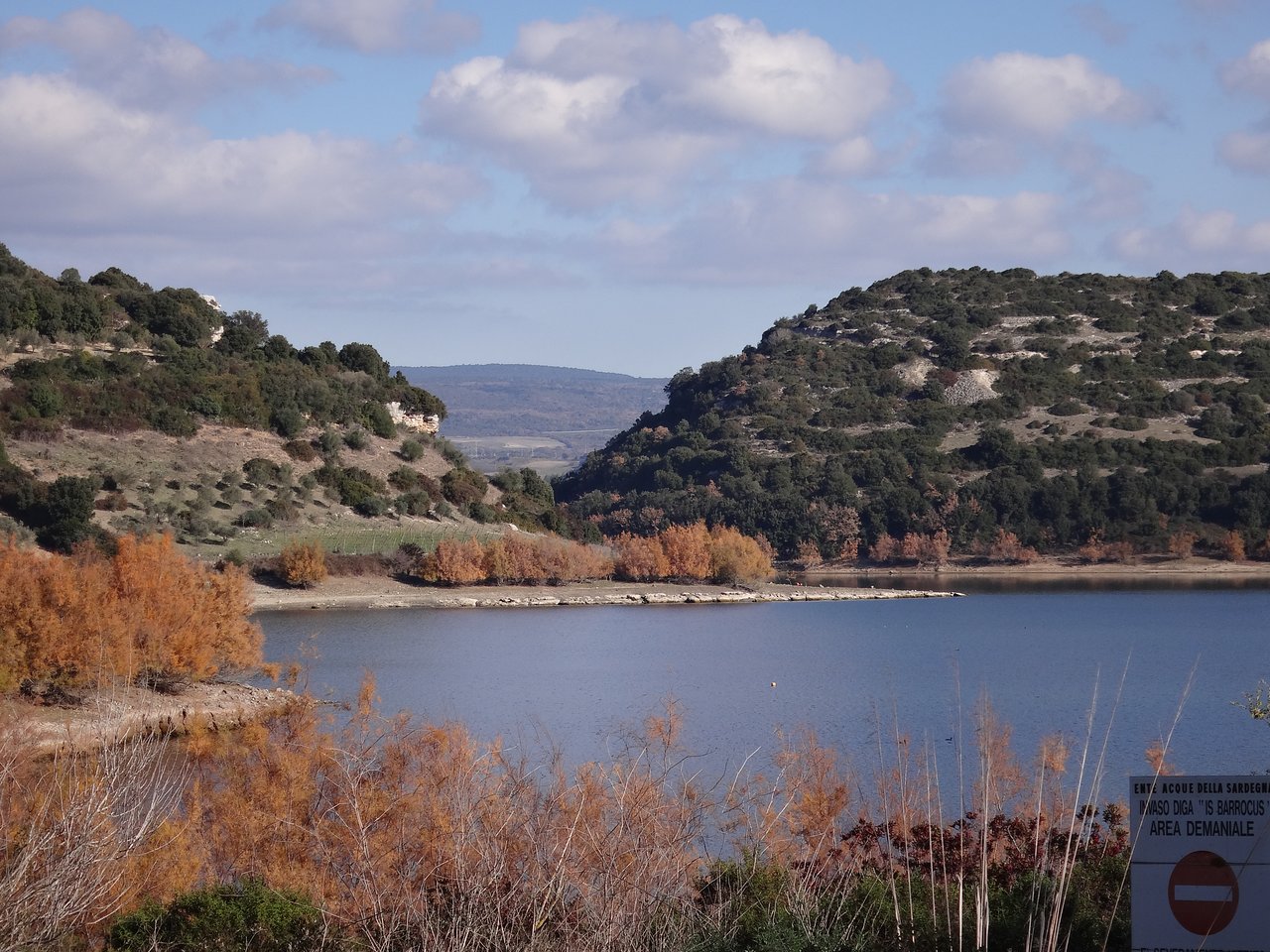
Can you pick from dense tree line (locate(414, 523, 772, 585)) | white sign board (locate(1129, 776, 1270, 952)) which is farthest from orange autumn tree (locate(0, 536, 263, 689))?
dense tree line (locate(414, 523, 772, 585))

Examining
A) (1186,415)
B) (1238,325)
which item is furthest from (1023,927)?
(1238,325)

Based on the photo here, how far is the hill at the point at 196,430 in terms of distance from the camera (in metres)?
63.2

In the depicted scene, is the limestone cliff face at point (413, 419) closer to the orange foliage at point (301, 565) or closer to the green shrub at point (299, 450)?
the green shrub at point (299, 450)

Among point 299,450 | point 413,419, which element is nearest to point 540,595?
point 299,450

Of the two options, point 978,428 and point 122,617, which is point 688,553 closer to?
point 978,428

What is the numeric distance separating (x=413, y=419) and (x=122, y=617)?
5688 centimetres

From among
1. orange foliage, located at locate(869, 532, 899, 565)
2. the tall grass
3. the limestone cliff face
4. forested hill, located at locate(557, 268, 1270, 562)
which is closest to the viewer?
the tall grass

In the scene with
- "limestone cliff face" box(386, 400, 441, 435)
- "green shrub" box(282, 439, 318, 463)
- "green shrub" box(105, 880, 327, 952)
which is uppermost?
"limestone cliff face" box(386, 400, 441, 435)

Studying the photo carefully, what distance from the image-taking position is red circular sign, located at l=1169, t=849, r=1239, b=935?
6605 mm

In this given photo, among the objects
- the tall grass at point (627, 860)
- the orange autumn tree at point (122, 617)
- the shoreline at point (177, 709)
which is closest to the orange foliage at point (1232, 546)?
the orange autumn tree at point (122, 617)

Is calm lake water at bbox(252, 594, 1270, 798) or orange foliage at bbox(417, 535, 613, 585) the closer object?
calm lake water at bbox(252, 594, 1270, 798)

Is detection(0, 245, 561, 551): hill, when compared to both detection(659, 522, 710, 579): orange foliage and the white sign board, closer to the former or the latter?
detection(659, 522, 710, 579): orange foliage

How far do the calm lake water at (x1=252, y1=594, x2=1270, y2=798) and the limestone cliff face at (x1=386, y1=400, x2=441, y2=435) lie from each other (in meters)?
22.0

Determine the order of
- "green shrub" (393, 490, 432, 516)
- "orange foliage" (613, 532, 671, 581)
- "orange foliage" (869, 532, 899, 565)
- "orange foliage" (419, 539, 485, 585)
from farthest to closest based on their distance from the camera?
"orange foliage" (869, 532, 899, 565) < "orange foliage" (613, 532, 671, 581) < "green shrub" (393, 490, 432, 516) < "orange foliage" (419, 539, 485, 585)
